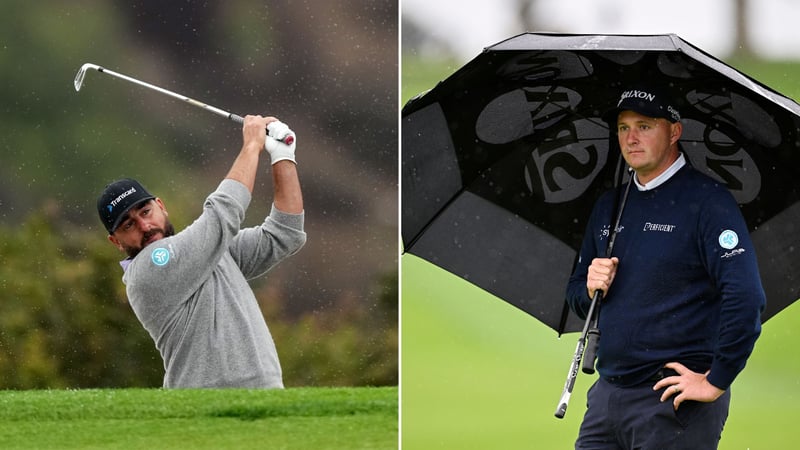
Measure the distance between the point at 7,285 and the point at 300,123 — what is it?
149 cm

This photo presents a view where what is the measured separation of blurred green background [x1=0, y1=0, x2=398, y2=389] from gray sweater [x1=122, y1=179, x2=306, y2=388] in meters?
0.72

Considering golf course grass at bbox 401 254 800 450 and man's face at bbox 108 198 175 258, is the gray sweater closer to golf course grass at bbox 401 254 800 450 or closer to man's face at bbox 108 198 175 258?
man's face at bbox 108 198 175 258

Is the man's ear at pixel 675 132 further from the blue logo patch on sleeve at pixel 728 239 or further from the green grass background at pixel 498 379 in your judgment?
the green grass background at pixel 498 379

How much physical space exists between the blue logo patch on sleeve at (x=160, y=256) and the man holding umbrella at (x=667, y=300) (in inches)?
65.2

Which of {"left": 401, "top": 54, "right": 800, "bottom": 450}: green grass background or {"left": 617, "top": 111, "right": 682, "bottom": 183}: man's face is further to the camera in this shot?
{"left": 401, "top": 54, "right": 800, "bottom": 450}: green grass background

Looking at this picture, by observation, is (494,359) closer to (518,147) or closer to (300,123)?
(300,123)

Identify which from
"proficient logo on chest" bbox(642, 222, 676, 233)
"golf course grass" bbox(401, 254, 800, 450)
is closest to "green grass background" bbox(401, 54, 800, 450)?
"golf course grass" bbox(401, 254, 800, 450)

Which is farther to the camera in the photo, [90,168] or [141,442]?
[90,168]

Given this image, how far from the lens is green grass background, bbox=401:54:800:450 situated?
233 inches

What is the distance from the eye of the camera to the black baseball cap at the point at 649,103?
2.71 m

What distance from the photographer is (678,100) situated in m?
2.88

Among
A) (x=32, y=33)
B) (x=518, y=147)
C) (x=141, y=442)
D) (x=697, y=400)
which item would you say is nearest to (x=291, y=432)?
(x=141, y=442)

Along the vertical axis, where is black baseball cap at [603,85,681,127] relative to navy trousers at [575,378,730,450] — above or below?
above

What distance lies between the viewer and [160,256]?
12.5 ft
